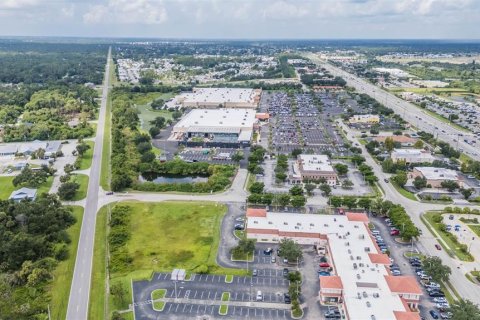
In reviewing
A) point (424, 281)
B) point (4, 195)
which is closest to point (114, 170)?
point (4, 195)

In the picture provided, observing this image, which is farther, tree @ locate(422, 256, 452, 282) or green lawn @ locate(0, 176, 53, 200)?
green lawn @ locate(0, 176, 53, 200)

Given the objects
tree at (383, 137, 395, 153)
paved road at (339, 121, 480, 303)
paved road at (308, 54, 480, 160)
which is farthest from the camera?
paved road at (308, 54, 480, 160)

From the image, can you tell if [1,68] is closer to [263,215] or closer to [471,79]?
[263,215]

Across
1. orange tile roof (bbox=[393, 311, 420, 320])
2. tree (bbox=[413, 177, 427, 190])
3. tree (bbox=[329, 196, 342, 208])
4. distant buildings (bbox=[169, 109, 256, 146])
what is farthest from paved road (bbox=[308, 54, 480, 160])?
orange tile roof (bbox=[393, 311, 420, 320])

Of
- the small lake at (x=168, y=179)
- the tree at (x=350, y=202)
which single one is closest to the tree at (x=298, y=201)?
the tree at (x=350, y=202)

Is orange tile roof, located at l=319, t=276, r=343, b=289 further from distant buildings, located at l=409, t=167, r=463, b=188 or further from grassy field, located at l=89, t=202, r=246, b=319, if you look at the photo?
distant buildings, located at l=409, t=167, r=463, b=188

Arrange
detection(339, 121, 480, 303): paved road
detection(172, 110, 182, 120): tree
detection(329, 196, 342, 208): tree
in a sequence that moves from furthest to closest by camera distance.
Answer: detection(172, 110, 182, 120): tree
detection(329, 196, 342, 208): tree
detection(339, 121, 480, 303): paved road

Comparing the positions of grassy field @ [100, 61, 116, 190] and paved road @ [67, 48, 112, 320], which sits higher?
paved road @ [67, 48, 112, 320]
